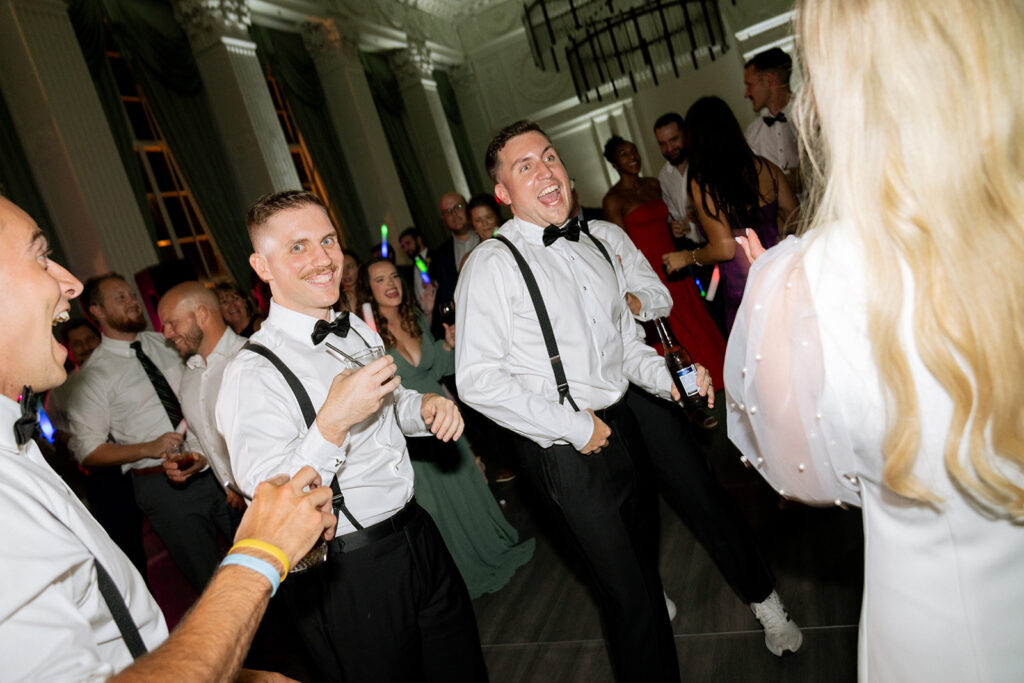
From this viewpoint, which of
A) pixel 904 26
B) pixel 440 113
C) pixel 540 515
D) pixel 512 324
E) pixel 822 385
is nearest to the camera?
pixel 904 26

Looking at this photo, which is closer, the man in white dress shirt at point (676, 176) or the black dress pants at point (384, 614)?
the black dress pants at point (384, 614)

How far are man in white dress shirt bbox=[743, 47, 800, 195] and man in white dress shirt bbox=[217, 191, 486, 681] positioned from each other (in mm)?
2903

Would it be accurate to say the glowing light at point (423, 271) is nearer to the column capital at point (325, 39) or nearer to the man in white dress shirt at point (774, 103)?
the man in white dress shirt at point (774, 103)

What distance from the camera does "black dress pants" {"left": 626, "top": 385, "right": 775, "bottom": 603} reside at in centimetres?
217

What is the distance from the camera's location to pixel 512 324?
1956 millimetres

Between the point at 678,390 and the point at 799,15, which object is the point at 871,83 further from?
the point at 678,390

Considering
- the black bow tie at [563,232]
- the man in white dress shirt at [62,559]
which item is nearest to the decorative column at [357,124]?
the black bow tie at [563,232]

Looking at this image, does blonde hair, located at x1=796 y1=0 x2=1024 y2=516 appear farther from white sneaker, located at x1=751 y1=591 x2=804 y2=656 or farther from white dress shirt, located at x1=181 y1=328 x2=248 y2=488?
white dress shirt, located at x1=181 y1=328 x2=248 y2=488

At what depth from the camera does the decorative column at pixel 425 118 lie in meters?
10.6

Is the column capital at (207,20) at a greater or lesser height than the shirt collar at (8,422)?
greater

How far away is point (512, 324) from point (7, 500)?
1317 mm

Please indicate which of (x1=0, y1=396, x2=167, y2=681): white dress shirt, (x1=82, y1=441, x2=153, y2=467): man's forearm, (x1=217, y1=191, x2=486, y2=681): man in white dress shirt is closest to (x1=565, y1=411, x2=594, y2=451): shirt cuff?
(x1=217, y1=191, x2=486, y2=681): man in white dress shirt

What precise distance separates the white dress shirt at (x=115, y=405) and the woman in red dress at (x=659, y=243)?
3.05 m

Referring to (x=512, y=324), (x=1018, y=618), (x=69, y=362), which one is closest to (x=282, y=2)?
(x=69, y=362)
